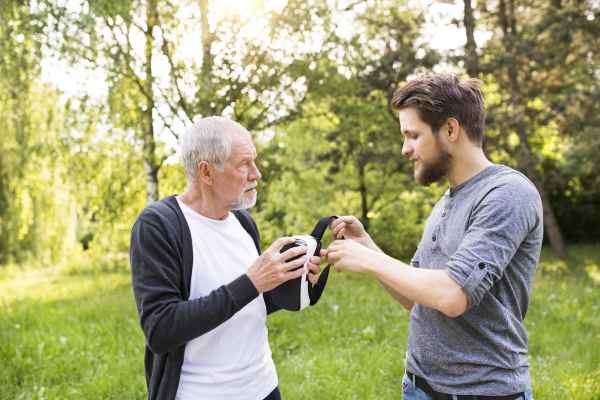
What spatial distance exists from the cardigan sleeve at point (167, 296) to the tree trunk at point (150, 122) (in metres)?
4.49

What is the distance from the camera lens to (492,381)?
155 centimetres

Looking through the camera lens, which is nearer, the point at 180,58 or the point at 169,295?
the point at 169,295

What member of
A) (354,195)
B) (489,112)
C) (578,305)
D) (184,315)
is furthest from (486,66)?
(184,315)

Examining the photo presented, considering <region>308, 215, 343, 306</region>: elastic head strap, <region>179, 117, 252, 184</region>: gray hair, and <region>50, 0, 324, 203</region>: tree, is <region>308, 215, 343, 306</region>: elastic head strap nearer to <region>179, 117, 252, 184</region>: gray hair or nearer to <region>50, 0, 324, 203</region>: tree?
<region>179, 117, 252, 184</region>: gray hair

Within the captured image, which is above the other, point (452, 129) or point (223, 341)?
point (452, 129)

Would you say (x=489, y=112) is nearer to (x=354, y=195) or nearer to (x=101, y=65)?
(x=354, y=195)

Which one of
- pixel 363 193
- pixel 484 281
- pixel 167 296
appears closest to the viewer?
pixel 484 281

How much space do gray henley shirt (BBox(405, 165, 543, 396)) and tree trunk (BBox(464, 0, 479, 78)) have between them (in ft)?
35.4

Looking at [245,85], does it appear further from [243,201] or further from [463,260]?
[463,260]

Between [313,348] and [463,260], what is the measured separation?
3525 mm

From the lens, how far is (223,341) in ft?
5.83

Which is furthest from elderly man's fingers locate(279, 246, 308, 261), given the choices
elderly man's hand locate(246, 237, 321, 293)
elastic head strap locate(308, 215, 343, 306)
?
elastic head strap locate(308, 215, 343, 306)

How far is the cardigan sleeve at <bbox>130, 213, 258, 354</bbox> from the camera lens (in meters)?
1.52

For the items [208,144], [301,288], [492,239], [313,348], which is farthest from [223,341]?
[313,348]
